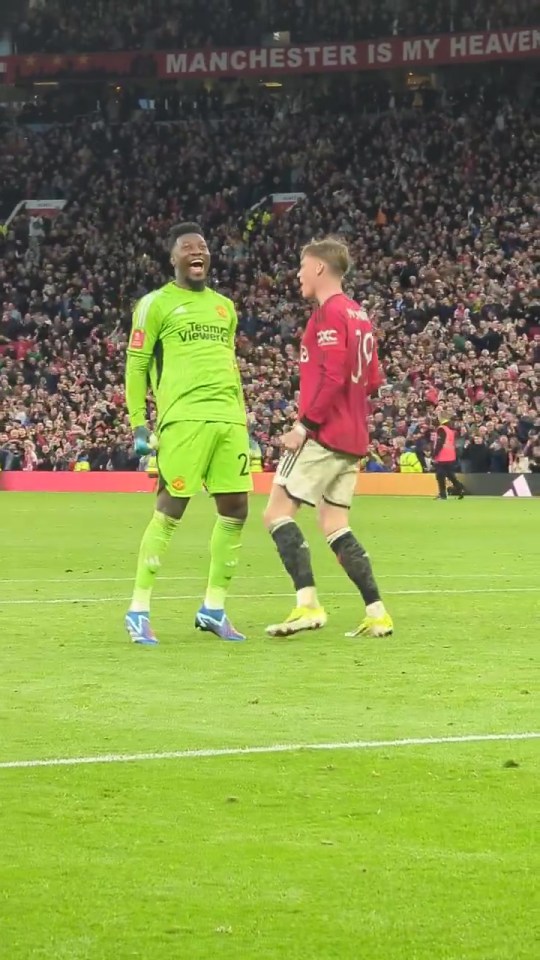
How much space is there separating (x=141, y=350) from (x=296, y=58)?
151 ft

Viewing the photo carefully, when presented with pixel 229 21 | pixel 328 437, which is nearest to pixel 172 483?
pixel 328 437

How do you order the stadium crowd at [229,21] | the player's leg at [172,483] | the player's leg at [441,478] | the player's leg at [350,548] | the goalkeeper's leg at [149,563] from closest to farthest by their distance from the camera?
1. the goalkeeper's leg at [149,563]
2. the player's leg at [172,483]
3. the player's leg at [350,548]
4. the player's leg at [441,478]
5. the stadium crowd at [229,21]

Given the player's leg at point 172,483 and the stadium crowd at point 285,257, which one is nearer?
the player's leg at point 172,483

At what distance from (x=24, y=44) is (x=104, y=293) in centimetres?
1157

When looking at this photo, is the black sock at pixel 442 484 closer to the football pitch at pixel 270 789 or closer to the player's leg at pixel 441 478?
the player's leg at pixel 441 478

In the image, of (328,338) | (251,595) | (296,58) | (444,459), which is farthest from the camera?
(296,58)

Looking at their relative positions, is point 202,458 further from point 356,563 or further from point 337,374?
point 356,563

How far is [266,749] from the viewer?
7207mm

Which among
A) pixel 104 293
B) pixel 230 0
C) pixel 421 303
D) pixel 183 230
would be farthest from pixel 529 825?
pixel 230 0

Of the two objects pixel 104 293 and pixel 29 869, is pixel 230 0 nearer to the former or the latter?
pixel 104 293

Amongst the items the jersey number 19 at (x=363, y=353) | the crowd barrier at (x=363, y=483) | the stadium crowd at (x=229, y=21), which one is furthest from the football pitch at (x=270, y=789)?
the stadium crowd at (x=229, y=21)

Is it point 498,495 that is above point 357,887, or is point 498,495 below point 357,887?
below

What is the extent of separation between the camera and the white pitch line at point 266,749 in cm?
691

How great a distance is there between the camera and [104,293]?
176 ft
